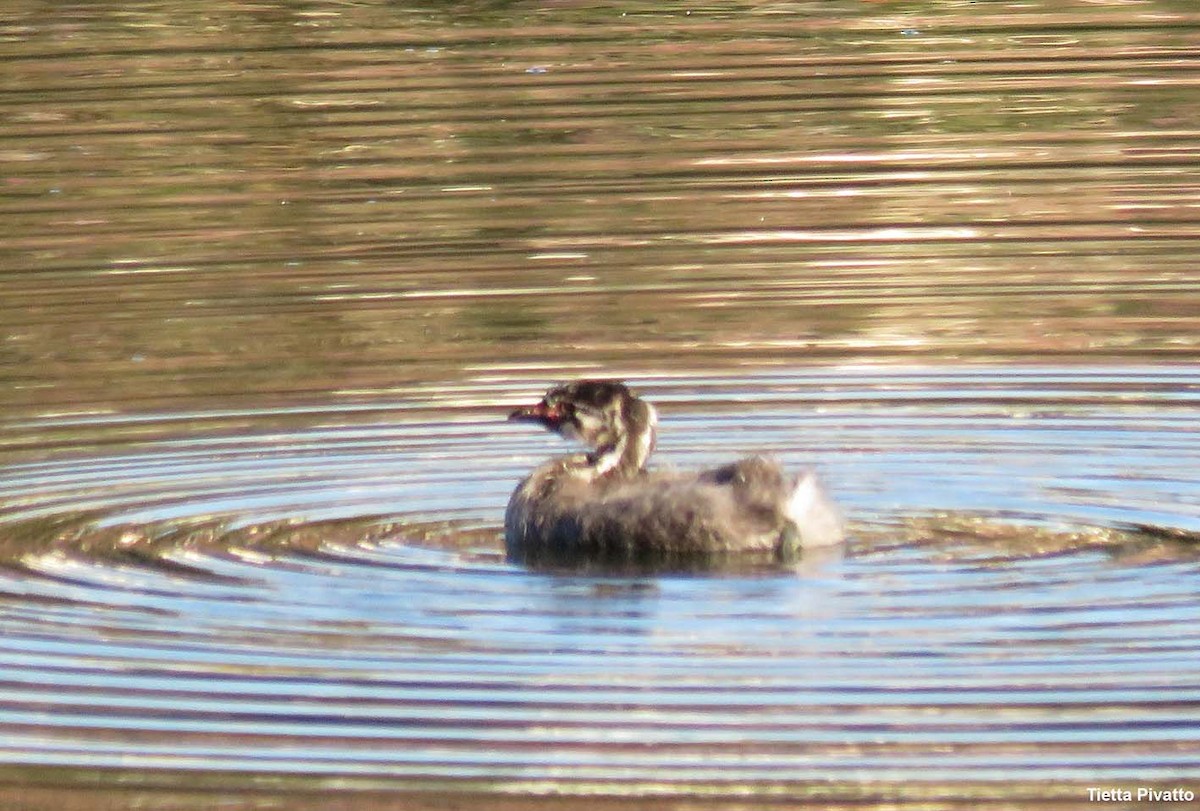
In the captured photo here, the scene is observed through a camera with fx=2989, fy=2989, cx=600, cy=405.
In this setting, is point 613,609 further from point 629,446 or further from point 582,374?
point 582,374

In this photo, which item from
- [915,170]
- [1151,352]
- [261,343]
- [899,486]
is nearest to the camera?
[899,486]

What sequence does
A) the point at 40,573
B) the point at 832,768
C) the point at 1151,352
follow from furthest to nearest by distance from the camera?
the point at 1151,352
the point at 40,573
the point at 832,768

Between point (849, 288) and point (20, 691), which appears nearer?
point (20, 691)

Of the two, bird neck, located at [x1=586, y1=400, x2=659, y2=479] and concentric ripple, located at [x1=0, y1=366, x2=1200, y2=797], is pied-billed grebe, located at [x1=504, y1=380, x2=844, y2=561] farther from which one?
concentric ripple, located at [x1=0, y1=366, x2=1200, y2=797]

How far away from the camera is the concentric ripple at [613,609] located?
7.66m

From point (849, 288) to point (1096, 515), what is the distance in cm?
459

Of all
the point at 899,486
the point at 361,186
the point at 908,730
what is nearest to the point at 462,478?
the point at 899,486

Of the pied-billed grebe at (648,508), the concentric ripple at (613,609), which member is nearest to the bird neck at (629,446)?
the pied-billed grebe at (648,508)

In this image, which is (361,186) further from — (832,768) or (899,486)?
(832,768)

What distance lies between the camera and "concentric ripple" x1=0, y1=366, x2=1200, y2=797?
766 cm

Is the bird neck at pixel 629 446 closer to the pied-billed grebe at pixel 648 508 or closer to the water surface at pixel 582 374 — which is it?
the pied-billed grebe at pixel 648 508

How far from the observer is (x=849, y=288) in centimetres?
1470

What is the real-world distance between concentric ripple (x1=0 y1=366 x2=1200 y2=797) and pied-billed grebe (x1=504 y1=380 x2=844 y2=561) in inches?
6.2

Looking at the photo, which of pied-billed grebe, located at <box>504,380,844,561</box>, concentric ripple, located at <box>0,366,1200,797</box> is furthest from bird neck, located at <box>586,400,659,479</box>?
concentric ripple, located at <box>0,366,1200,797</box>
